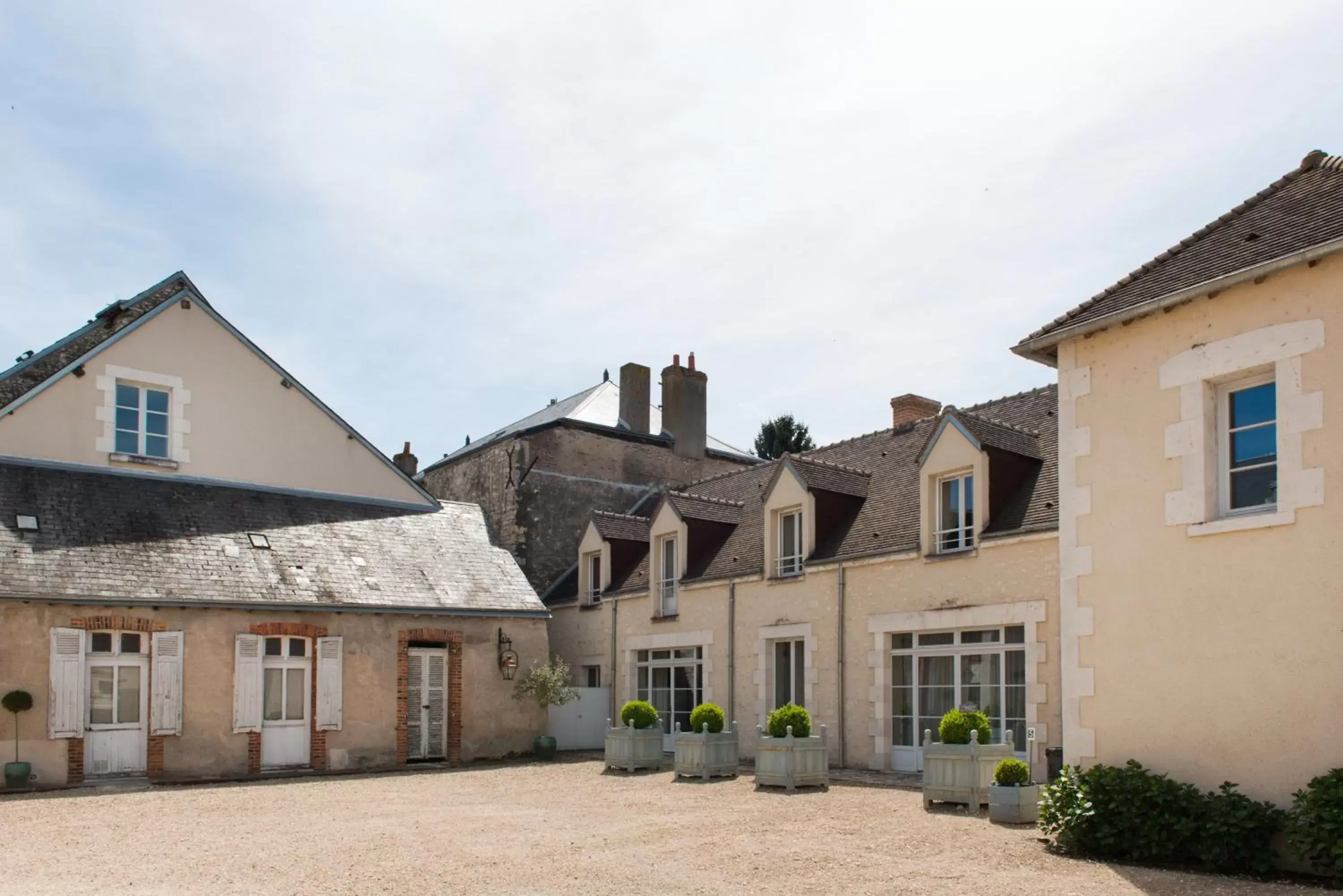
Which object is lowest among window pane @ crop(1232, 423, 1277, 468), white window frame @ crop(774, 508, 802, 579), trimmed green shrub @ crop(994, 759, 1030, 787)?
trimmed green shrub @ crop(994, 759, 1030, 787)

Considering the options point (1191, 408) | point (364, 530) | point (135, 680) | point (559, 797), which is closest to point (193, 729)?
point (135, 680)

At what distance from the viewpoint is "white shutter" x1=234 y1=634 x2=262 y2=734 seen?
1631 cm

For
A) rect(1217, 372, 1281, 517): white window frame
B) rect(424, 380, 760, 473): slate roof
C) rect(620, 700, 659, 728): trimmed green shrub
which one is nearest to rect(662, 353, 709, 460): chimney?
rect(424, 380, 760, 473): slate roof

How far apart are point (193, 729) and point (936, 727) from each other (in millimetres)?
10025

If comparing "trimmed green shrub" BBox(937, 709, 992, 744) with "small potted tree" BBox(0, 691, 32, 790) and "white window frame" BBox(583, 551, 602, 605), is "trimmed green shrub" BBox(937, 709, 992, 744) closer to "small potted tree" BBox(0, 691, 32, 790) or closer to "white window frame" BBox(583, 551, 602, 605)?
"small potted tree" BBox(0, 691, 32, 790)

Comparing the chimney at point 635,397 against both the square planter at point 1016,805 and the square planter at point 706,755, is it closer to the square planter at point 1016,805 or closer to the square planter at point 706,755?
the square planter at point 706,755

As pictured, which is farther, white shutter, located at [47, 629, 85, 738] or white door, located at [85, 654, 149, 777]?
white door, located at [85, 654, 149, 777]

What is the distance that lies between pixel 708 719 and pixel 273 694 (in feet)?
21.1

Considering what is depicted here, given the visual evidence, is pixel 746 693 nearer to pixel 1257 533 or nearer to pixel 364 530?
pixel 364 530

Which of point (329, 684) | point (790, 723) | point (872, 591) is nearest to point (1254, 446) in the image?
point (790, 723)

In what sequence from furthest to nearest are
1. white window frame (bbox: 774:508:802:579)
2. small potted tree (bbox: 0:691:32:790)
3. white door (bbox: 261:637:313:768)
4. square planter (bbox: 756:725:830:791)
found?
white window frame (bbox: 774:508:802:579)
white door (bbox: 261:637:313:768)
small potted tree (bbox: 0:691:32:790)
square planter (bbox: 756:725:830:791)

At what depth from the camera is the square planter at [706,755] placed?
1491 centimetres

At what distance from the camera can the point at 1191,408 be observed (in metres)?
8.45

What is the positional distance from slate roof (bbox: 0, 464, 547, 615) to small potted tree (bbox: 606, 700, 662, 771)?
3.56 meters
